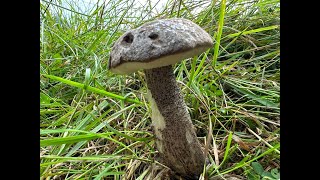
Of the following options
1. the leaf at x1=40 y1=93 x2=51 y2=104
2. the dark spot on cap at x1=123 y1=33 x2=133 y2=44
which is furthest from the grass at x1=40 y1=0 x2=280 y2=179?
the dark spot on cap at x1=123 y1=33 x2=133 y2=44

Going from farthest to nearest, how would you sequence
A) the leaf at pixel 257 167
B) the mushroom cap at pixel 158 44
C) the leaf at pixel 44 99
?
the leaf at pixel 44 99, the leaf at pixel 257 167, the mushroom cap at pixel 158 44

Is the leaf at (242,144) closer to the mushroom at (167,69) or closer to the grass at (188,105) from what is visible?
the grass at (188,105)

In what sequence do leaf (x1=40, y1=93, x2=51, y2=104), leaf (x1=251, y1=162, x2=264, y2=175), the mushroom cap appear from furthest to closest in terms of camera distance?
leaf (x1=40, y1=93, x2=51, y2=104) < leaf (x1=251, y1=162, x2=264, y2=175) < the mushroom cap

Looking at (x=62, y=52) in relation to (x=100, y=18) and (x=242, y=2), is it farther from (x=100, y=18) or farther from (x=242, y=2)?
(x=242, y=2)

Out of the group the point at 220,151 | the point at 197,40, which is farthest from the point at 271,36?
the point at 197,40

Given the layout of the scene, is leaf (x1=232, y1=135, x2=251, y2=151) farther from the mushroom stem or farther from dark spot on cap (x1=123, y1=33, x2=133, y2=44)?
dark spot on cap (x1=123, y1=33, x2=133, y2=44)

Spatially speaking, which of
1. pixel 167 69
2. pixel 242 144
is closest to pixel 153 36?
pixel 167 69

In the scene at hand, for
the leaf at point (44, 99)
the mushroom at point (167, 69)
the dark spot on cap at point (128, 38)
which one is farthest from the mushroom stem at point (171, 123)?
the leaf at point (44, 99)

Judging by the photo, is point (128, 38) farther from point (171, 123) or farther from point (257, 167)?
point (257, 167)
